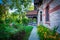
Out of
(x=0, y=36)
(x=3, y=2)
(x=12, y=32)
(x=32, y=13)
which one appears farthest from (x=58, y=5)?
(x=32, y=13)

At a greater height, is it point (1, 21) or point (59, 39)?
point (1, 21)

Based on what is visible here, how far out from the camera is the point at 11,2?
6660 mm

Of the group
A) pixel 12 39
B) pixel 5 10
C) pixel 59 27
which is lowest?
pixel 12 39

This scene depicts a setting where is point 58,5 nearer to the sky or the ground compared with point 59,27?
nearer to the sky

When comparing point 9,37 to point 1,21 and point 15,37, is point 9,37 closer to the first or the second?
point 15,37

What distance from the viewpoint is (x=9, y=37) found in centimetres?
457

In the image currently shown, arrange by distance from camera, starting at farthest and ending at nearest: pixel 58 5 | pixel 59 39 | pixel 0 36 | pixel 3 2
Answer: pixel 3 2, pixel 58 5, pixel 0 36, pixel 59 39

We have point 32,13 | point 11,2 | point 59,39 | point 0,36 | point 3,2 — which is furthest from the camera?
point 32,13

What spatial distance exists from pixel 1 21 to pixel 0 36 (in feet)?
6.14

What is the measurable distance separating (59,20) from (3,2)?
2736 millimetres

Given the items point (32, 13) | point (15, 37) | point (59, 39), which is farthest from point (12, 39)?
point (32, 13)

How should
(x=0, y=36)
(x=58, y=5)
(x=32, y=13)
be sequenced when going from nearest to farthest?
(x=0, y=36) < (x=58, y=5) < (x=32, y=13)

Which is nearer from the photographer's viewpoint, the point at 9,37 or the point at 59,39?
the point at 59,39

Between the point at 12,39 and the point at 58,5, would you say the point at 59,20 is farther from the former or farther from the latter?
the point at 12,39
